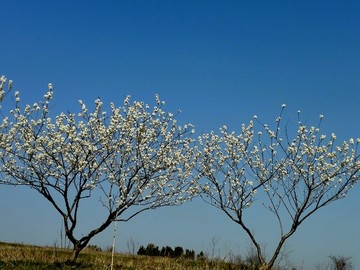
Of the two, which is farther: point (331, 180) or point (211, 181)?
point (211, 181)

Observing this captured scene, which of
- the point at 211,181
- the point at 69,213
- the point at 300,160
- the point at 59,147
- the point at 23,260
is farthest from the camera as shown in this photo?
the point at 211,181

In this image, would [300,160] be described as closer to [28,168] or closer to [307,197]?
[307,197]

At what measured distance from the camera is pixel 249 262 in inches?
843

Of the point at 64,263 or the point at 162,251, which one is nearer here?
the point at 64,263

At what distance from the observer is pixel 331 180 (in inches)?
773

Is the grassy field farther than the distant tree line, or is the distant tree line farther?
the distant tree line

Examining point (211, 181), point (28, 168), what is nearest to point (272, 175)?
point (211, 181)

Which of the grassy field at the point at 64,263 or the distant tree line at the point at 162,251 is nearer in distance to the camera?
the grassy field at the point at 64,263

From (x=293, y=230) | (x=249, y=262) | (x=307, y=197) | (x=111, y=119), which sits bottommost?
(x=249, y=262)

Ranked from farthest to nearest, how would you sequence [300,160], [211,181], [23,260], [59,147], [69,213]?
[211,181] → [300,160] → [59,147] → [69,213] → [23,260]

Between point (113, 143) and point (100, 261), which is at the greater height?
point (113, 143)

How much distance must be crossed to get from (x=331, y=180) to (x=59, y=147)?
442 inches

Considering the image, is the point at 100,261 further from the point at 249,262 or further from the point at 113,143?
the point at 249,262

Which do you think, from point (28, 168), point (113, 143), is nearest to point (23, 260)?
point (28, 168)
